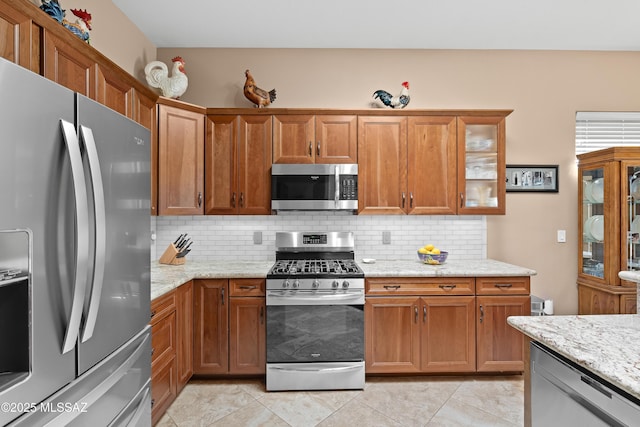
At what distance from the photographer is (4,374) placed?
2.67 feet

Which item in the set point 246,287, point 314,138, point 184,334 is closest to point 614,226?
point 314,138

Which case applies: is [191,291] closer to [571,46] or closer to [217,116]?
[217,116]

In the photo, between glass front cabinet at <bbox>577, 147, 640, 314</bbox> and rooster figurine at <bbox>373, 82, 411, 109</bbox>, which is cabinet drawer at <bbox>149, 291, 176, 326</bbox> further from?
glass front cabinet at <bbox>577, 147, 640, 314</bbox>

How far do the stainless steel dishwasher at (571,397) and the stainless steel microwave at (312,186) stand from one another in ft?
6.22

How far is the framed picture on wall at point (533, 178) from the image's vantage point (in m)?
3.28

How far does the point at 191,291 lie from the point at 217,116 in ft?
4.96

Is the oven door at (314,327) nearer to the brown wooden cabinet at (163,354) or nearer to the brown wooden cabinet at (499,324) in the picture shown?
the brown wooden cabinet at (163,354)

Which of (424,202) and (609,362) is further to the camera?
(424,202)

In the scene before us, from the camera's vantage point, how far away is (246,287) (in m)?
2.62

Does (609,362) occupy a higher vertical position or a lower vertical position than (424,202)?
lower

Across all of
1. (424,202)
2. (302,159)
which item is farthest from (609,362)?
(302,159)

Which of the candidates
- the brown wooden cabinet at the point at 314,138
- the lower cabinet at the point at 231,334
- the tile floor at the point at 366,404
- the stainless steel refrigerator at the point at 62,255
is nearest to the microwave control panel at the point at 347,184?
the brown wooden cabinet at the point at 314,138

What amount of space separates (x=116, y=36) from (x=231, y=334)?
251cm

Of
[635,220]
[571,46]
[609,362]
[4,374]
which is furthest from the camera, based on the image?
[571,46]
